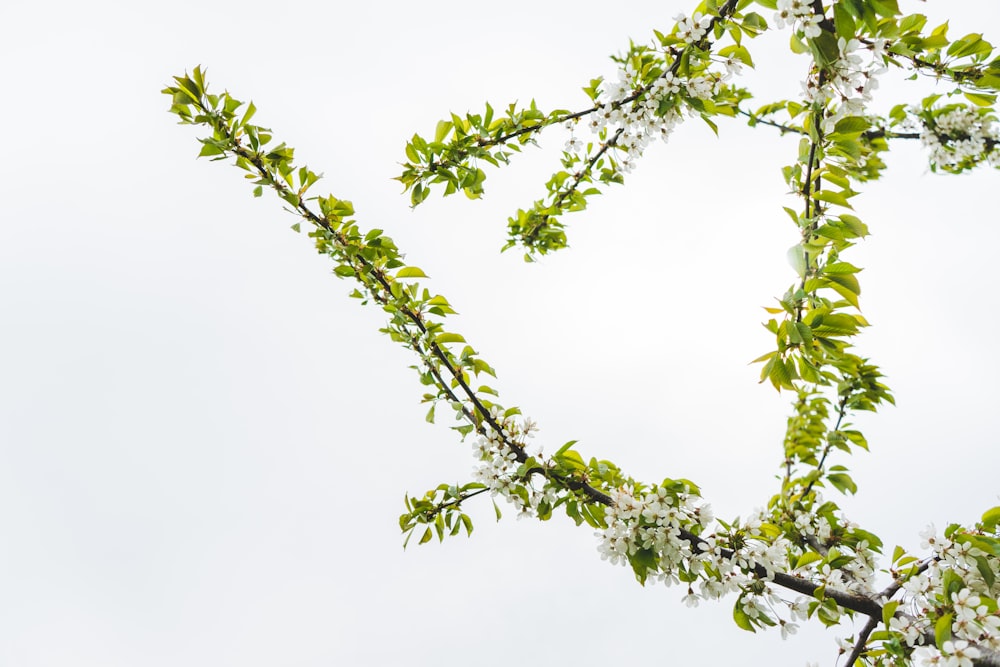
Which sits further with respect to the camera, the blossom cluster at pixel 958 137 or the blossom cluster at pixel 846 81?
the blossom cluster at pixel 958 137

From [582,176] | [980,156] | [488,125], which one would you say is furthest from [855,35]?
[980,156]

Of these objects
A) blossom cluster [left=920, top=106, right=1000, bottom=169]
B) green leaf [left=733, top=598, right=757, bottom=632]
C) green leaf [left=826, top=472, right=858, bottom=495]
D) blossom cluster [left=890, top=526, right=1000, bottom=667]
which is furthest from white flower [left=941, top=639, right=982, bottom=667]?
blossom cluster [left=920, top=106, right=1000, bottom=169]

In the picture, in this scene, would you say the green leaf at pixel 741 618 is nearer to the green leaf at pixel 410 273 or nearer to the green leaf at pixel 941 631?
the green leaf at pixel 941 631

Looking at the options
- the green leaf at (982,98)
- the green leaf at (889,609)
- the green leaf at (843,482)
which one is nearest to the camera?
the green leaf at (889,609)

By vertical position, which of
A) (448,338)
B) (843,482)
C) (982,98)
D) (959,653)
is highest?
(448,338)

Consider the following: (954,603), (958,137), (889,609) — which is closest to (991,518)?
(954,603)

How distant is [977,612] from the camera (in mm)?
Answer: 1193

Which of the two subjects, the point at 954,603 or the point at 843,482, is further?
the point at 843,482

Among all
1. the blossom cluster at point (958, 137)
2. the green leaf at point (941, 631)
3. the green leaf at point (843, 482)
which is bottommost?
the green leaf at point (941, 631)

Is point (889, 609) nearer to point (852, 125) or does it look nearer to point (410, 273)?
point (852, 125)

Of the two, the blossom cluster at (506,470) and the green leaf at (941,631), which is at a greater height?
the blossom cluster at (506,470)

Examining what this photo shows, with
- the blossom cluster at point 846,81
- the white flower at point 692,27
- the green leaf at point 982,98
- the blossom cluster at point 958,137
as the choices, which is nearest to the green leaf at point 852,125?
the blossom cluster at point 846,81

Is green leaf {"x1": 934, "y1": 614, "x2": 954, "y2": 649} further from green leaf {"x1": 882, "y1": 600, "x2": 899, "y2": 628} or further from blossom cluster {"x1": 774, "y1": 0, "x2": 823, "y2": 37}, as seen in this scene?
blossom cluster {"x1": 774, "y1": 0, "x2": 823, "y2": 37}

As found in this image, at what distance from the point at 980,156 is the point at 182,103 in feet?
13.8
